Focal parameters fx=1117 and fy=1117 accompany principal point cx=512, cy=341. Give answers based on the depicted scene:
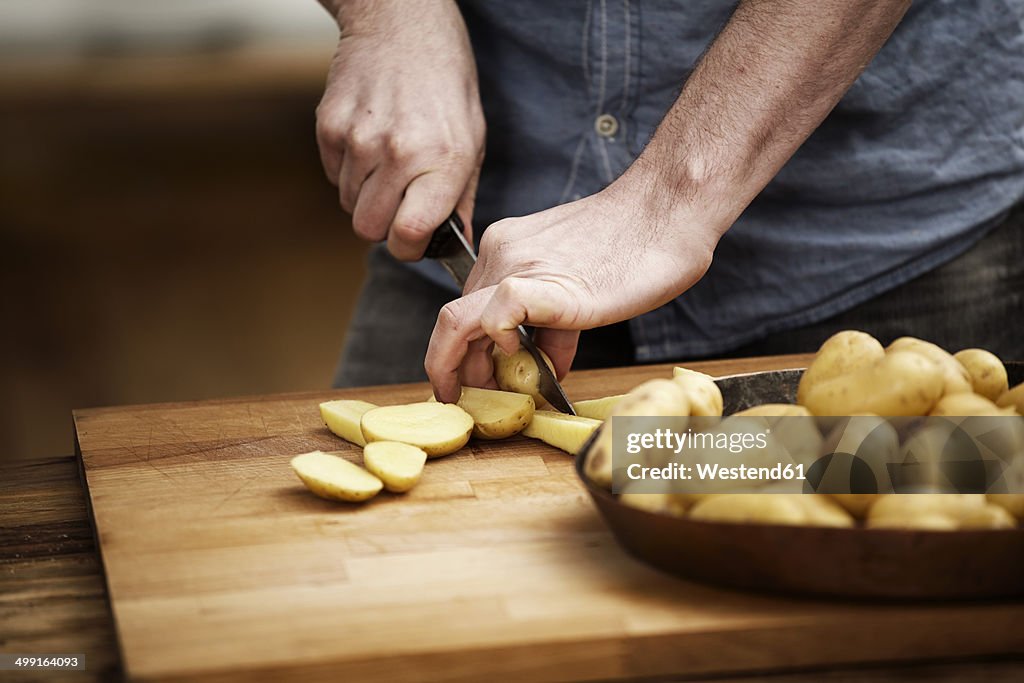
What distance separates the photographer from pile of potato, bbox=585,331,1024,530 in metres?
0.70

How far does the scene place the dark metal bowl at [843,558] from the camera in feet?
2.20

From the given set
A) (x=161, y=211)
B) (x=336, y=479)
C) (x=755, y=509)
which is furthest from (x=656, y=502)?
(x=161, y=211)

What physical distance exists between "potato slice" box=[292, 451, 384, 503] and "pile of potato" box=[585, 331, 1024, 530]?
0.66 ft

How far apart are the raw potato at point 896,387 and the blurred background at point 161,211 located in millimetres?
2579

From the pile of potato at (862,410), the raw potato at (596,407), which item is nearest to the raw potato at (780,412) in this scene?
the pile of potato at (862,410)

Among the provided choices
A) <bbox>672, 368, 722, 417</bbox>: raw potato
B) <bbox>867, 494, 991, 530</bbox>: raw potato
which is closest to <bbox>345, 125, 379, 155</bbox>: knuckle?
<bbox>672, 368, 722, 417</bbox>: raw potato

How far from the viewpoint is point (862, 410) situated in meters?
0.81

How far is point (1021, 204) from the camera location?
4.85 feet

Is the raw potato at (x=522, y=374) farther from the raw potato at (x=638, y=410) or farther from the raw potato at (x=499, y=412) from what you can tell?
the raw potato at (x=638, y=410)

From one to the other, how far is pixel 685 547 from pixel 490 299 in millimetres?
387

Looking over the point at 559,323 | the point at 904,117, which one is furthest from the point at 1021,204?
the point at 559,323

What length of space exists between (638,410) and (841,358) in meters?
0.18

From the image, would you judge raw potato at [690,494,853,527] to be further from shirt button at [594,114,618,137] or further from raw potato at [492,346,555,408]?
shirt button at [594,114,618,137]

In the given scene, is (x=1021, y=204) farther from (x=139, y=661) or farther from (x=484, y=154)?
(x=139, y=661)
